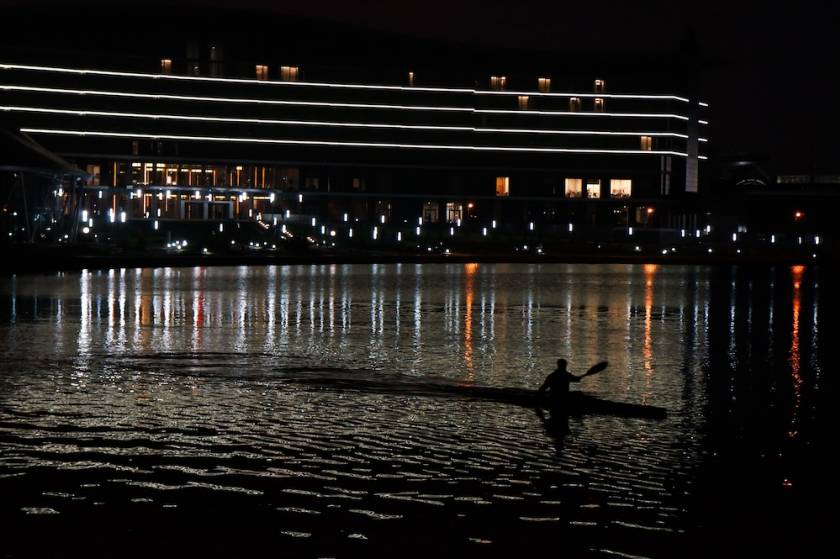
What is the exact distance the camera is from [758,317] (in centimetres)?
5716

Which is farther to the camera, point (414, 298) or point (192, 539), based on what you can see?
point (414, 298)

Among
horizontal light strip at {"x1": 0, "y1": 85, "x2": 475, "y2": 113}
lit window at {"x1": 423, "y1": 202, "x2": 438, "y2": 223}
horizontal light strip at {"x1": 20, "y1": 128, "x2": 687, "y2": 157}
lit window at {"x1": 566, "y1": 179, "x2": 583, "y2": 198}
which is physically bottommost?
lit window at {"x1": 423, "y1": 202, "x2": 438, "y2": 223}

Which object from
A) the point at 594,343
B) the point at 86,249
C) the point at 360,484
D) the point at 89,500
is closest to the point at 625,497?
the point at 360,484

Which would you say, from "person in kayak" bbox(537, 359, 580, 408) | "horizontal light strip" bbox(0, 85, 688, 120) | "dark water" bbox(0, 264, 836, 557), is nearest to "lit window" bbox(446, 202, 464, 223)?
"horizontal light strip" bbox(0, 85, 688, 120)

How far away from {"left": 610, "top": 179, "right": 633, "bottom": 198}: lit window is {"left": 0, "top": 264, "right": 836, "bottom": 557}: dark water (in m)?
121

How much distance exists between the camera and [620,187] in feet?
562

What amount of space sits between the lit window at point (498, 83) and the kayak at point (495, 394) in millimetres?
141317

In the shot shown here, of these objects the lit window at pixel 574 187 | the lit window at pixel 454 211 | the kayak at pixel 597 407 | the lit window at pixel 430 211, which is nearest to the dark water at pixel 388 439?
the kayak at pixel 597 407

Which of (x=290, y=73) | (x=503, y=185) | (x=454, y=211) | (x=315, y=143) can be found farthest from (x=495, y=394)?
(x=503, y=185)

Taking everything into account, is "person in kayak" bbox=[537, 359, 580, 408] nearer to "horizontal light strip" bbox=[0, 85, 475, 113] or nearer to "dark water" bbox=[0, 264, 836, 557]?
"dark water" bbox=[0, 264, 836, 557]

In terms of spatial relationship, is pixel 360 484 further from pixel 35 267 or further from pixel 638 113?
pixel 638 113

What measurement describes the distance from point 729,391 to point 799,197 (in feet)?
519

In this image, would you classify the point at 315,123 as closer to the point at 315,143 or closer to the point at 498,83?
the point at 315,143

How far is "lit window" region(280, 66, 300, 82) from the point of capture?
16512cm
